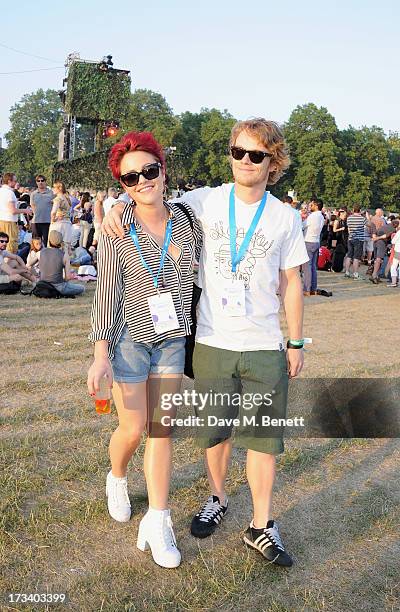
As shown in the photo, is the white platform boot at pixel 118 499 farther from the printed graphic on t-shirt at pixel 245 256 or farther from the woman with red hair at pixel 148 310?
the printed graphic on t-shirt at pixel 245 256

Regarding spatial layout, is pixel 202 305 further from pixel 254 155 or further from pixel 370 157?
pixel 370 157

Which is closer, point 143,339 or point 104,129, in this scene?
point 143,339

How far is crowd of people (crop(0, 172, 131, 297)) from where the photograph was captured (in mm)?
9602

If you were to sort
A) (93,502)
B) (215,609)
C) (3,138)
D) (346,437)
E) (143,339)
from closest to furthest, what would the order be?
(215,609)
(143,339)
(93,502)
(346,437)
(3,138)

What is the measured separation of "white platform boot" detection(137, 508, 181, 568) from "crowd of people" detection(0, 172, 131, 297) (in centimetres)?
525

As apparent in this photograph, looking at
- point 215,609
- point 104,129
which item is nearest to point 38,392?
point 215,609

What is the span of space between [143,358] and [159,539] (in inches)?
31.2

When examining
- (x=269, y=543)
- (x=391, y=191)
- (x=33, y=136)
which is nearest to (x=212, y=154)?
(x=391, y=191)

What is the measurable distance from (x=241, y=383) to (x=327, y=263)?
1467 centimetres

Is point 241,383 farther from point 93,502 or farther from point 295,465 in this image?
point 295,465

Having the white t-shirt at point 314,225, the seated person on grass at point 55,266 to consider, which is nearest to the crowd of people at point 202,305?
the seated person on grass at point 55,266

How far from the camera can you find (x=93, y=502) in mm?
3131

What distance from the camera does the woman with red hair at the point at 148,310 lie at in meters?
2.55

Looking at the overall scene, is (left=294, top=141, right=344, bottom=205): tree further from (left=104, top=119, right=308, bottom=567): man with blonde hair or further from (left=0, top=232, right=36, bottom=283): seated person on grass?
(left=104, top=119, right=308, bottom=567): man with blonde hair
